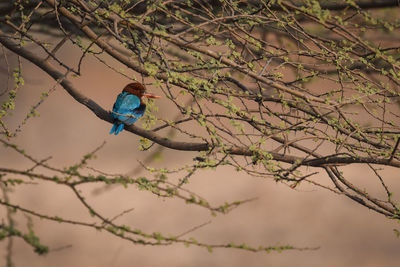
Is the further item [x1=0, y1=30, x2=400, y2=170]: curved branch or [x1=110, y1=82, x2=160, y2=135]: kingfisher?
[x1=110, y1=82, x2=160, y2=135]: kingfisher

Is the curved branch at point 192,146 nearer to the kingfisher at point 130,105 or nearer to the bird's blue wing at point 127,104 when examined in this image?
the kingfisher at point 130,105

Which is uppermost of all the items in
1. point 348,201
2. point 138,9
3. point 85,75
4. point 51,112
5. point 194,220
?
point 85,75

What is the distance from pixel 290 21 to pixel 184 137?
872cm

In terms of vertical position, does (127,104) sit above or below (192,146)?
above

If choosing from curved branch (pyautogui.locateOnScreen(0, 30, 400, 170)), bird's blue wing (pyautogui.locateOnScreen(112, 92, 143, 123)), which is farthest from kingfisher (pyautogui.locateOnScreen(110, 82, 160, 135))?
curved branch (pyautogui.locateOnScreen(0, 30, 400, 170))

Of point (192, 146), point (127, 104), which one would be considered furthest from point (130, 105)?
point (192, 146)

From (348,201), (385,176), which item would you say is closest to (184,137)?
(348,201)

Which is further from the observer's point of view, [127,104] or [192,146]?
[127,104]

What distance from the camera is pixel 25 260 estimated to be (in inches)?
302

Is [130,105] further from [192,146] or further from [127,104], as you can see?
[192,146]

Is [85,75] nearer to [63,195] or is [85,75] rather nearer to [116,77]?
[116,77]

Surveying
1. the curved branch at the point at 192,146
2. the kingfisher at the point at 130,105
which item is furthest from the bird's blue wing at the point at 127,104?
the curved branch at the point at 192,146

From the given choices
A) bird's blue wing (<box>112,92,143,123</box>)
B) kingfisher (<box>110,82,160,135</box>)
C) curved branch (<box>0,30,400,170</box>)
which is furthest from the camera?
bird's blue wing (<box>112,92,143,123</box>)

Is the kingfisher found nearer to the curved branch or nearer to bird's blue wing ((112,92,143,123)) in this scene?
bird's blue wing ((112,92,143,123))
